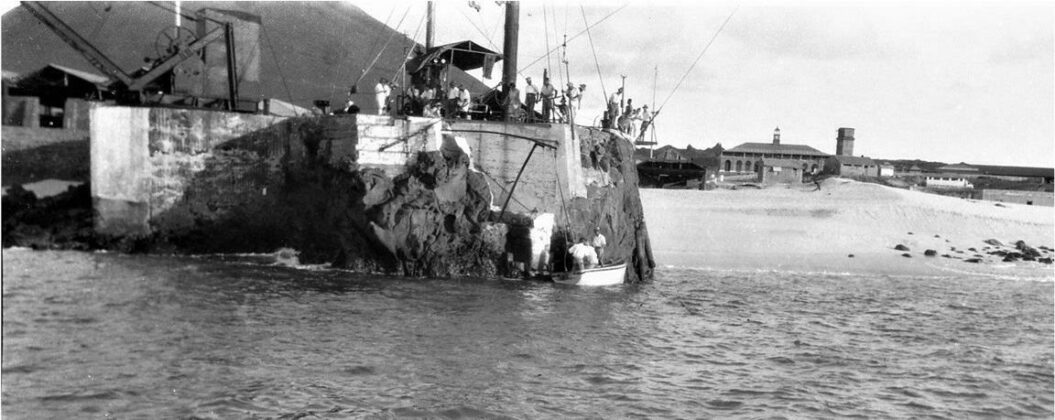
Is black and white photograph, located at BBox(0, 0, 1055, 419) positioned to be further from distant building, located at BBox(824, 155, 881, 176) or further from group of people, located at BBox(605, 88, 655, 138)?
distant building, located at BBox(824, 155, 881, 176)

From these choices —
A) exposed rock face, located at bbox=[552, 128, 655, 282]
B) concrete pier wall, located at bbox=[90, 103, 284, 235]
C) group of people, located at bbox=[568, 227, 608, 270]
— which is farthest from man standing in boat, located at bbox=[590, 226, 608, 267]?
concrete pier wall, located at bbox=[90, 103, 284, 235]

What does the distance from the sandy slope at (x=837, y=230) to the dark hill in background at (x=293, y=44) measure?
1901 centimetres

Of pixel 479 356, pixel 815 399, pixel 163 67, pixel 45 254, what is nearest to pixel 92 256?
pixel 45 254

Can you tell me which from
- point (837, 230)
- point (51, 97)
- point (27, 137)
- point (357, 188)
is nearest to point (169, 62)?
point (51, 97)

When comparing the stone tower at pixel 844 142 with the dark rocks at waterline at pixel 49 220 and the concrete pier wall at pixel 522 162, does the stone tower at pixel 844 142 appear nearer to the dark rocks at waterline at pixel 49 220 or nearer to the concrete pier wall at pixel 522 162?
the concrete pier wall at pixel 522 162

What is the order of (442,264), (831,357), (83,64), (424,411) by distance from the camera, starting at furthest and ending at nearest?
(83,64) → (442,264) → (831,357) → (424,411)

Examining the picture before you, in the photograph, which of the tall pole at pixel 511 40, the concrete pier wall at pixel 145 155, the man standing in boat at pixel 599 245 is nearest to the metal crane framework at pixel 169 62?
the concrete pier wall at pixel 145 155

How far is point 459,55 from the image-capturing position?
90.0 ft

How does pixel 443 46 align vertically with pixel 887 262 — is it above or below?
above

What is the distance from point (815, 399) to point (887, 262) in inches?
762

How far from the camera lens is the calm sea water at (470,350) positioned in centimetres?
954

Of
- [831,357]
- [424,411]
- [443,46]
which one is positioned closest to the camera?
[424,411]

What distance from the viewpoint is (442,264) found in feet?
65.2

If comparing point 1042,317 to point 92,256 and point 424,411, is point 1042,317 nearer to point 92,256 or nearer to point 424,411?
point 424,411
